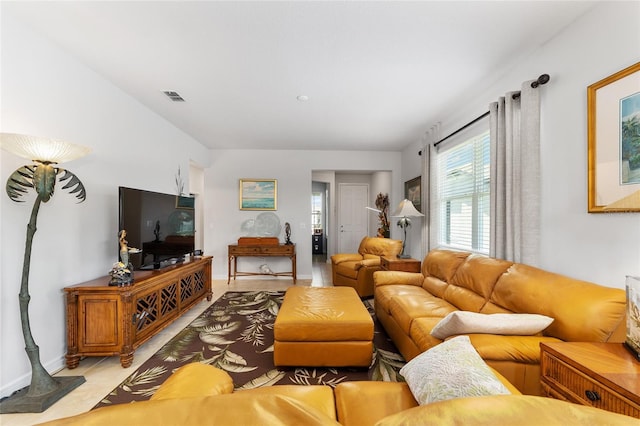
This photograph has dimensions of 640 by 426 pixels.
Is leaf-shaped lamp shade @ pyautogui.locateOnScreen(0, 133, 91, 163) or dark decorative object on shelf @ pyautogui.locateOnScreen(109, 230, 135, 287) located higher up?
leaf-shaped lamp shade @ pyautogui.locateOnScreen(0, 133, 91, 163)

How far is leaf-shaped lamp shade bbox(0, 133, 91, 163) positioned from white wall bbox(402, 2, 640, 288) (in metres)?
3.48

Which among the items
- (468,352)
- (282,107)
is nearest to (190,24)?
(282,107)

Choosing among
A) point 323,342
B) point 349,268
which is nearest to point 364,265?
point 349,268

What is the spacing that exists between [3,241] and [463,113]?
4414 mm

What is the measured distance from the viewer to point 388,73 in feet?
8.26

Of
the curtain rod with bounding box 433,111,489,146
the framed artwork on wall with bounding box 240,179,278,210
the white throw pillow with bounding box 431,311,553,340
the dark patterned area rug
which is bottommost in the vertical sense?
the dark patterned area rug

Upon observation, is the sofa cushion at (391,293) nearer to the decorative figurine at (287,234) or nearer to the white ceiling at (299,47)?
the white ceiling at (299,47)

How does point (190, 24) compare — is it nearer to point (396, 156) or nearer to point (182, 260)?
point (182, 260)

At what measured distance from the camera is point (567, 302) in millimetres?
1586

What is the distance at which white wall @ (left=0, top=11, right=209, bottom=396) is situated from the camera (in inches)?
73.1

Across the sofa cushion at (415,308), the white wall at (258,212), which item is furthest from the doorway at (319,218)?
the sofa cushion at (415,308)

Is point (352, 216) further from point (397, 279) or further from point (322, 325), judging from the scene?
point (322, 325)

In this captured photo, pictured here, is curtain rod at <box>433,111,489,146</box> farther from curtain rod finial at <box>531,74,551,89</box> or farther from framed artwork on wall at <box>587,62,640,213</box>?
framed artwork on wall at <box>587,62,640,213</box>

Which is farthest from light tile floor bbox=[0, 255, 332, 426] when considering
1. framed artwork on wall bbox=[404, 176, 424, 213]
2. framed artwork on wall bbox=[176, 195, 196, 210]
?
framed artwork on wall bbox=[404, 176, 424, 213]
